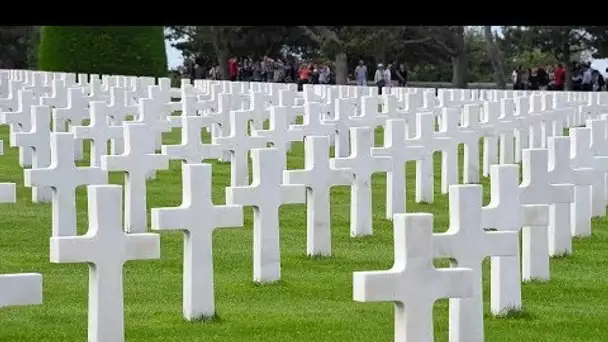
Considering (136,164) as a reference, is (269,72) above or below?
below

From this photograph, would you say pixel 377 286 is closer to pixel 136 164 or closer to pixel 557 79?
pixel 136 164

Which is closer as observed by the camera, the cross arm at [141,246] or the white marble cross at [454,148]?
the cross arm at [141,246]

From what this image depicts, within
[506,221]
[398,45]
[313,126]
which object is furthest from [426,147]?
[398,45]

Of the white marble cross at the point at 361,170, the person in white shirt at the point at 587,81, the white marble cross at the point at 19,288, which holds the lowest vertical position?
the person in white shirt at the point at 587,81

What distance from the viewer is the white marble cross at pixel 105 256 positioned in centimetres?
457

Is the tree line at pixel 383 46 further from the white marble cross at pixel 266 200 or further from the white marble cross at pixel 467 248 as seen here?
the white marble cross at pixel 467 248

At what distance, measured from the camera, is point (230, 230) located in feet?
32.3

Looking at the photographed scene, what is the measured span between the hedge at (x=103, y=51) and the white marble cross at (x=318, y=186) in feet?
91.9

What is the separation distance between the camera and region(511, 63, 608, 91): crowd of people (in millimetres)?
45312

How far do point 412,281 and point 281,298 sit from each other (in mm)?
2658

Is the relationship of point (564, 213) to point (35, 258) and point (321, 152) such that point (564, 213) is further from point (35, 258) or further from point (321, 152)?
point (35, 258)

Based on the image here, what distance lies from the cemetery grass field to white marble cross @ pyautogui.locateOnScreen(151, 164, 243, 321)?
52 millimetres

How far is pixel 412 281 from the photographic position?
3984mm

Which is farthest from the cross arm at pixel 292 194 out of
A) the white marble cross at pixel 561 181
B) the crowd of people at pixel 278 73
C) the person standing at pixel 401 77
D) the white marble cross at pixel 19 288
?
the person standing at pixel 401 77
